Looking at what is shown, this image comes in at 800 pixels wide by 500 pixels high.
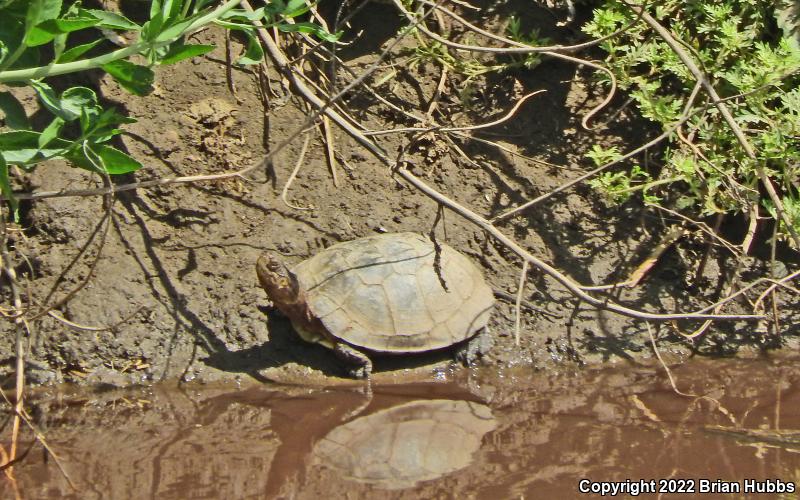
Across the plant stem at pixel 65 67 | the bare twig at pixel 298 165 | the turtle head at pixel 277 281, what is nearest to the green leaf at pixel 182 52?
the plant stem at pixel 65 67

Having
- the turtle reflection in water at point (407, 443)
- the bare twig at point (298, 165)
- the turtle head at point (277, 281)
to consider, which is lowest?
the turtle reflection in water at point (407, 443)

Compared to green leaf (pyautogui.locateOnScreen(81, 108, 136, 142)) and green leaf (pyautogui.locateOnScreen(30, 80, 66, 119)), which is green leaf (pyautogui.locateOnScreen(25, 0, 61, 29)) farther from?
green leaf (pyautogui.locateOnScreen(81, 108, 136, 142))

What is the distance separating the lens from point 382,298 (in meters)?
4.75

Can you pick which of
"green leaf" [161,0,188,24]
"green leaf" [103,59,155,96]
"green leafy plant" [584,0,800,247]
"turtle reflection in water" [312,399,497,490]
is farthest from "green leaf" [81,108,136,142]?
"green leafy plant" [584,0,800,247]

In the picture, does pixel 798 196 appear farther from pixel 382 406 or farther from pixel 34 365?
pixel 34 365

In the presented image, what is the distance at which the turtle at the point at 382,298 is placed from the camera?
459cm

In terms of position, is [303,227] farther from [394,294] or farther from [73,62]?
[73,62]

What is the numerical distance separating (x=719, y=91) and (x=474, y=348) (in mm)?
1890

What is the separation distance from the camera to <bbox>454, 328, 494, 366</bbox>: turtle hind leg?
478 cm

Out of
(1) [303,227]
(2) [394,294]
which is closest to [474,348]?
(2) [394,294]

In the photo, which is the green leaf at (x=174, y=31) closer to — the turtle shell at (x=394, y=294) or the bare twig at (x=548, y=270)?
the bare twig at (x=548, y=270)

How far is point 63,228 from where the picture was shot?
465 centimetres

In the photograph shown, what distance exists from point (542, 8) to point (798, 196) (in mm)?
1742

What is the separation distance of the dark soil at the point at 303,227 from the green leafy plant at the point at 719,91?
27 centimetres
